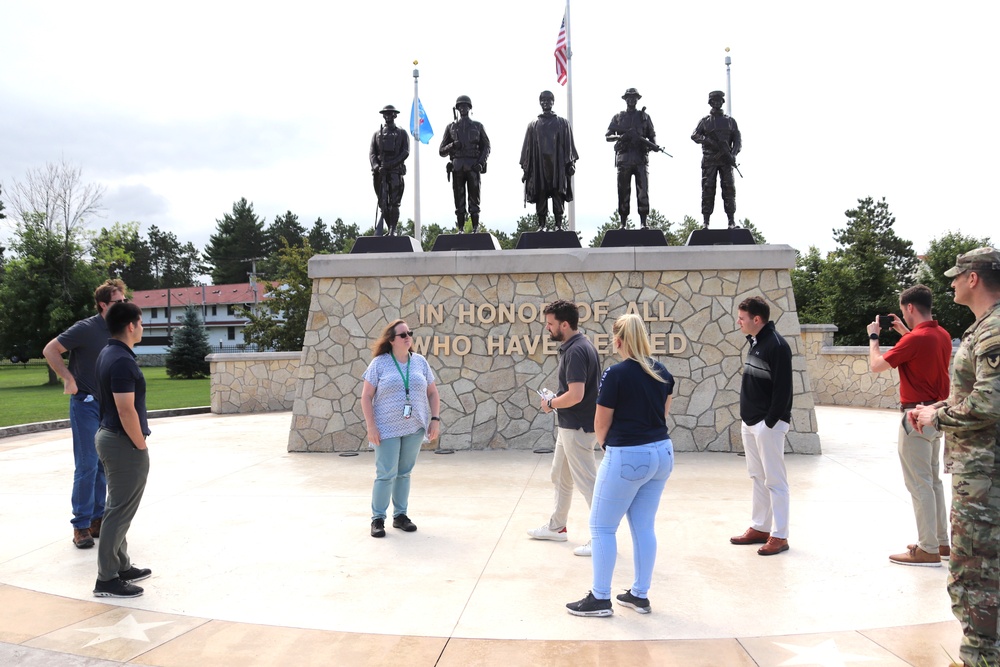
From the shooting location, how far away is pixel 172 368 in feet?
104

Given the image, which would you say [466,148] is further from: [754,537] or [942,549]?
[942,549]

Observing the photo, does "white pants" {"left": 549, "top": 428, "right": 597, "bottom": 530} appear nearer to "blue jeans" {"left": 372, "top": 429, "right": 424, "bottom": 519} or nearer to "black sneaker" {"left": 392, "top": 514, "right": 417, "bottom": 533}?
"blue jeans" {"left": 372, "top": 429, "right": 424, "bottom": 519}

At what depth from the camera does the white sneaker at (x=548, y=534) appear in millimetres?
5750

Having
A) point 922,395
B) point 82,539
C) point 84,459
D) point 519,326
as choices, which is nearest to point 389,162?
point 519,326

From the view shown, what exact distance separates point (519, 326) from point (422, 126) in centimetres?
1022

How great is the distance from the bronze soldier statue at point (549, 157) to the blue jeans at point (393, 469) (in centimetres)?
574

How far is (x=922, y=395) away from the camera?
4941mm

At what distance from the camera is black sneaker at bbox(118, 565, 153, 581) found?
4.82 meters

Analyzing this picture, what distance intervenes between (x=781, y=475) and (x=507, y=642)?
2511mm

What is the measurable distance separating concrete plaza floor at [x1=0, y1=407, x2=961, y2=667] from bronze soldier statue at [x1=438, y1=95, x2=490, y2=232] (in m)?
4.70

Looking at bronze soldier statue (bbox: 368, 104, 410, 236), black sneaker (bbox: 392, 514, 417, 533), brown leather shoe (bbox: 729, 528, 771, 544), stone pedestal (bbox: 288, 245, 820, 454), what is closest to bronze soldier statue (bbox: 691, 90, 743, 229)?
stone pedestal (bbox: 288, 245, 820, 454)

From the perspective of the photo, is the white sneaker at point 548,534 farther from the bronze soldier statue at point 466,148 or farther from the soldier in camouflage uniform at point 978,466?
the bronze soldier statue at point 466,148

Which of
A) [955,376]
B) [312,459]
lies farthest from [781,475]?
[312,459]

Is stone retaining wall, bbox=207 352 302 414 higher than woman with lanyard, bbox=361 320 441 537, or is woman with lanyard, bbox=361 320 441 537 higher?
woman with lanyard, bbox=361 320 441 537
